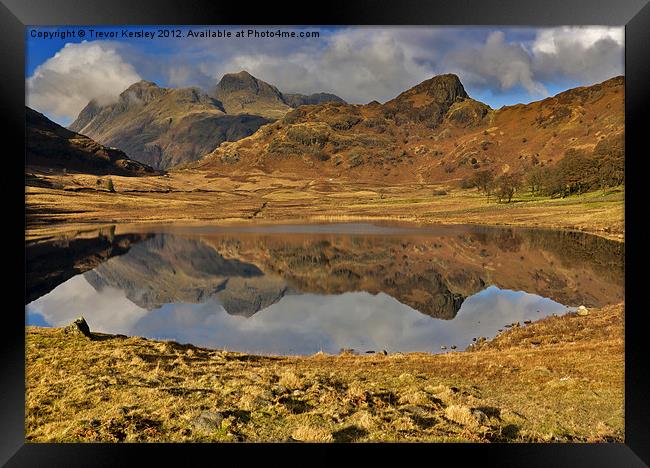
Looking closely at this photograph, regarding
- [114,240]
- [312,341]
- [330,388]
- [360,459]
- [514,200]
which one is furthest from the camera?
[514,200]

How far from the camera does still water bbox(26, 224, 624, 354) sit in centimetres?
2873

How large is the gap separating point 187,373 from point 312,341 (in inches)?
552

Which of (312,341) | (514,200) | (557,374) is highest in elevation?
(514,200)

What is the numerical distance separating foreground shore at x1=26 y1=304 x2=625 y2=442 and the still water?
908cm

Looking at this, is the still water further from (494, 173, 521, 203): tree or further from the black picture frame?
(494, 173, 521, 203): tree

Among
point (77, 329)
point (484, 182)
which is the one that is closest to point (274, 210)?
point (484, 182)

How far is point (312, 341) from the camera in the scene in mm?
26781

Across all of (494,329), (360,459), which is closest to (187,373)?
(360,459)

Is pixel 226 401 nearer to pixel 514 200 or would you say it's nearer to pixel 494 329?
Result: pixel 494 329

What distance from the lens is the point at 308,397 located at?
1125 cm

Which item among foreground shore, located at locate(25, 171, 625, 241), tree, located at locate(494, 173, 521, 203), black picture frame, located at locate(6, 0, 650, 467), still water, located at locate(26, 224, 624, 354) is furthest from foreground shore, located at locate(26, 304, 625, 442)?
tree, located at locate(494, 173, 521, 203)

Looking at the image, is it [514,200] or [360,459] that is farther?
[514,200]
